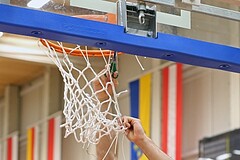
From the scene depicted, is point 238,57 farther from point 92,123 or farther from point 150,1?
point 92,123

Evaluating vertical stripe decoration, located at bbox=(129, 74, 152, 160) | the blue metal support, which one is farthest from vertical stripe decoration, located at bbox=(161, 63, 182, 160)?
the blue metal support

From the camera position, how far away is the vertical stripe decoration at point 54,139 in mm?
7832

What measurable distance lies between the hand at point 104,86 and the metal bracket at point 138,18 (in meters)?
0.46

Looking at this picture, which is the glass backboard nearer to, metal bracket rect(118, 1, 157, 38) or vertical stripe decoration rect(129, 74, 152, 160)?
metal bracket rect(118, 1, 157, 38)

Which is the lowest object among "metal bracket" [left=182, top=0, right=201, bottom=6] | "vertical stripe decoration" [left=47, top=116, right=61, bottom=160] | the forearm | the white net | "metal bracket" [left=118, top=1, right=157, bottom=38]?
the forearm

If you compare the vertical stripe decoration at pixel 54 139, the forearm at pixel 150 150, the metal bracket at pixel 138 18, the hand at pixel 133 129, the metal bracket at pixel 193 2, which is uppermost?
the vertical stripe decoration at pixel 54 139

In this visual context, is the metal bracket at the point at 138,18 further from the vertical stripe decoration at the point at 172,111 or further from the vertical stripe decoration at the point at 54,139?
the vertical stripe decoration at the point at 54,139

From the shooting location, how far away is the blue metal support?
2.51 metres

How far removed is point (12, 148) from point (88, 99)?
6395 millimetres

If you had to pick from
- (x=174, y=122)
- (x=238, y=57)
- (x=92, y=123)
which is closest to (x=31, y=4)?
(x=92, y=123)

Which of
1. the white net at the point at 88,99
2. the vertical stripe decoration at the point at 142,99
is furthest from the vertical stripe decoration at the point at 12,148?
the white net at the point at 88,99

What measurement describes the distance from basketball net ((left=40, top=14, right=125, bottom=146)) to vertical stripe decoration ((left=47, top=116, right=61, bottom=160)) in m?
4.56

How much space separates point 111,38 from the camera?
8.64 ft

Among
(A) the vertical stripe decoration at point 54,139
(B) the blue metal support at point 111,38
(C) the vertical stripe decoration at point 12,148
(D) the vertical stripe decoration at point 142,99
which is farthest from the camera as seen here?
(C) the vertical stripe decoration at point 12,148
